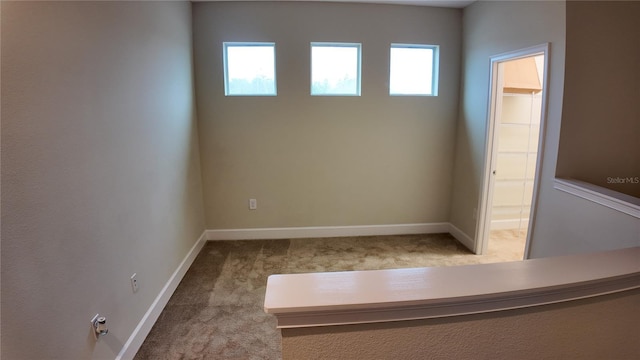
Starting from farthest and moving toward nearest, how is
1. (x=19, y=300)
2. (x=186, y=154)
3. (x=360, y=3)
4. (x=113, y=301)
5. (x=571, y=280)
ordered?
1. (x=360, y=3)
2. (x=186, y=154)
3. (x=113, y=301)
4. (x=19, y=300)
5. (x=571, y=280)

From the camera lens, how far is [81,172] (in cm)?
149

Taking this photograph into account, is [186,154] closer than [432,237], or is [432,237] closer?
[186,154]

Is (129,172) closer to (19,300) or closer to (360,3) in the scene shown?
(19,300)

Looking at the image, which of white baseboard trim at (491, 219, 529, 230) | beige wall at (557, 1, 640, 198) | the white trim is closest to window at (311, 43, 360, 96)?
beige wall at (557, 1, 640, 198)

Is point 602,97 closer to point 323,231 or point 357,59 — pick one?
point 357,59

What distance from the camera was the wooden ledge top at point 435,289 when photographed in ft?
2.56

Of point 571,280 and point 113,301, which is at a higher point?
point 571,280

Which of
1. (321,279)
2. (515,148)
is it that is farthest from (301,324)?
(515,148)

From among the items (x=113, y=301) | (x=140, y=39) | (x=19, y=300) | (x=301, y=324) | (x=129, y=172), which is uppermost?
(x=140, y=39)

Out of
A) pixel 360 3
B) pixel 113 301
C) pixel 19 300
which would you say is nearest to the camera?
pixel 19 300

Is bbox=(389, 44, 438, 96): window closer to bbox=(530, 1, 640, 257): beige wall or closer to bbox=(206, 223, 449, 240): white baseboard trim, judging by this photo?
bbox=(530, 1, 640, 257): beige wall

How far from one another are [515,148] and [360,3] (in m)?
2.61

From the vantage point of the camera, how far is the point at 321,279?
878mm

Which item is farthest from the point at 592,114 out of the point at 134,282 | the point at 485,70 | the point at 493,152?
the point at 134,282
